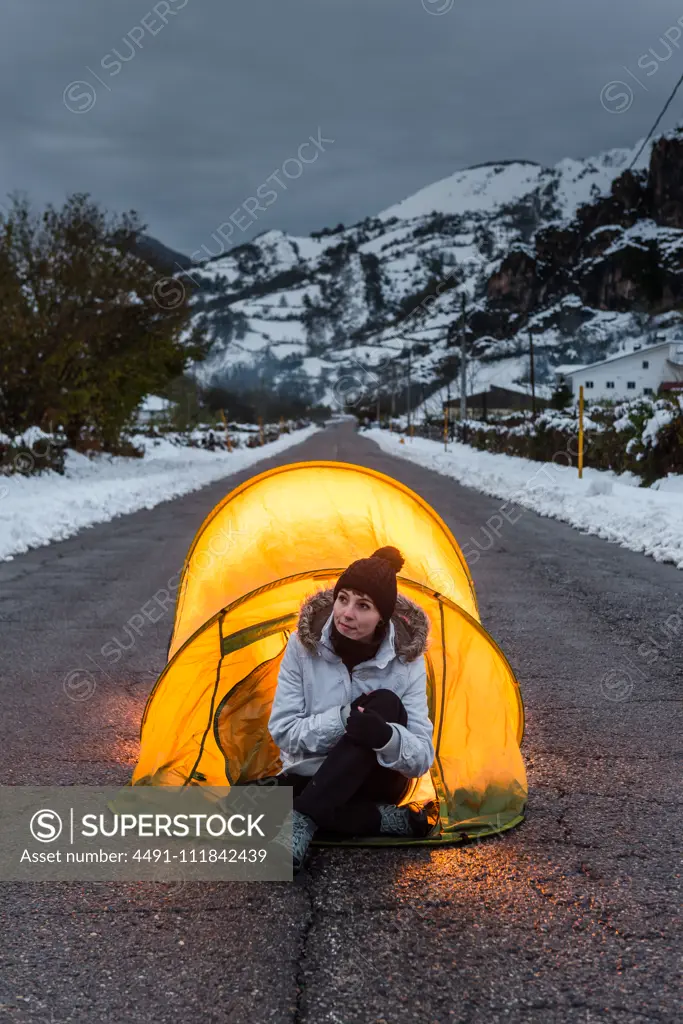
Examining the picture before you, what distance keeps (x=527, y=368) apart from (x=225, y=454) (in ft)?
353

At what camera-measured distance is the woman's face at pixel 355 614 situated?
3.28m

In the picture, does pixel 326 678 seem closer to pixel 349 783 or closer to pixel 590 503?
pixel 349 783

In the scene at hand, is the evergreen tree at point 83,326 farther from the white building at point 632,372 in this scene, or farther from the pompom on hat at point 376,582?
the white building at point 632,372

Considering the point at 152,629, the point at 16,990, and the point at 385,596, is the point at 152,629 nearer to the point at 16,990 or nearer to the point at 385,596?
the point at 385,596

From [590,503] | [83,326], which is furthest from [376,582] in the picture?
[83,326]

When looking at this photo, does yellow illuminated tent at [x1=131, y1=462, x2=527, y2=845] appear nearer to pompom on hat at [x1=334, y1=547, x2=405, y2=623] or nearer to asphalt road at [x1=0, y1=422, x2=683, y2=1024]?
asphalt road at [x1=0, y1=422, x2=683, y2=1024]

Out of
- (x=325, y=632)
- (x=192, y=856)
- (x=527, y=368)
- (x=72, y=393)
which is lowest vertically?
(x=192, y=856)

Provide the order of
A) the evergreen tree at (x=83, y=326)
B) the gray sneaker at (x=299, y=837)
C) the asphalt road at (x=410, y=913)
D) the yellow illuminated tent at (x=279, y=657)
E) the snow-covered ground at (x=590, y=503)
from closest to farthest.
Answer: the asphalt road at (x=410, y=913) → the gray sneaker at (x=299, y=837) → the yellow illuminated tent at (x=279, y=657) → the snow-covered ground at (x=590, y=503) → the evergreen tree at (x=83, y=326)

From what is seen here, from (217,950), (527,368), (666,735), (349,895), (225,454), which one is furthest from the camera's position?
(527,368)

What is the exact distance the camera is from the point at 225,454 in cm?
4078

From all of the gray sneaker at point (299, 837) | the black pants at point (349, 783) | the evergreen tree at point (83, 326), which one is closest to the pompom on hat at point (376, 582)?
the black pants at point (349, 783)

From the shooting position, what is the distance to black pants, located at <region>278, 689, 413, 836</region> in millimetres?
3221

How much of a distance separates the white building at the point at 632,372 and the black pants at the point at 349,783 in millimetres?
90709

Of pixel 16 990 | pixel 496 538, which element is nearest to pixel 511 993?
pixel 16 990
